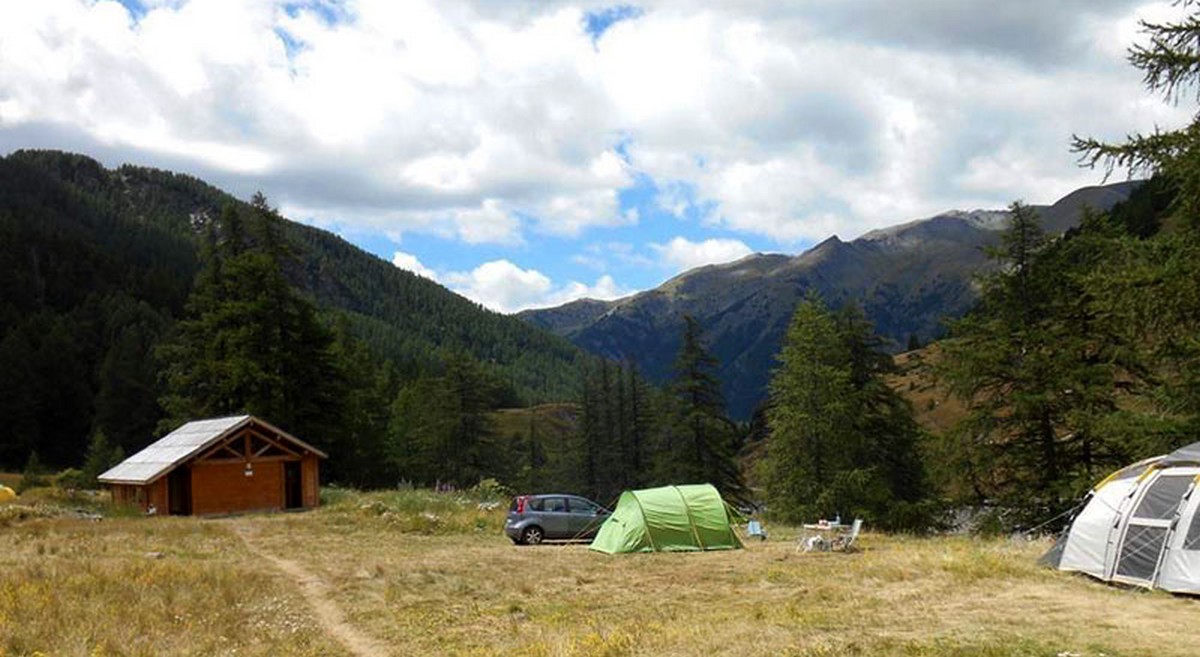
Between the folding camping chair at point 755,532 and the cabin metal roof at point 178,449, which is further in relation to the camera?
the cabin metal roof at point 178,449

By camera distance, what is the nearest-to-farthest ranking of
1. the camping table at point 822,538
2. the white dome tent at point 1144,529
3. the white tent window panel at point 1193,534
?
the white tent window panel at point 1193,534 → the white dome tent at point 1144,529 → the camping table at point 822,538

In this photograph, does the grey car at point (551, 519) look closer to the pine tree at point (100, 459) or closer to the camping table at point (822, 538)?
the camping table at point (822, 538)

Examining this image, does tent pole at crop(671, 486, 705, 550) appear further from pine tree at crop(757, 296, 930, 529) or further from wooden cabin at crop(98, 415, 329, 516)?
wooden cabin at crop(98, 415, 329, 516)

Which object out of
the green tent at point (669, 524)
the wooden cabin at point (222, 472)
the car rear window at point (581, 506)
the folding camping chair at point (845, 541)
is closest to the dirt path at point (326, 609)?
the green tent at point (669, 524)

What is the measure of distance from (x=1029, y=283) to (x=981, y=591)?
14.2 m

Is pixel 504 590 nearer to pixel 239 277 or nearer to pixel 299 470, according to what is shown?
pixel 299 470

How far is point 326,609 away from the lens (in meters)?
15.7

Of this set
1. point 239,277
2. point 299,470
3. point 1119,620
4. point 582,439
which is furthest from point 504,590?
point 582,439

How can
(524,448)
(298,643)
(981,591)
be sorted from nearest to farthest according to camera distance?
(298,643), (981,591), (524,448)

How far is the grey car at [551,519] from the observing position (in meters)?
26.8

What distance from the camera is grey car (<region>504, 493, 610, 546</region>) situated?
87.9 ft

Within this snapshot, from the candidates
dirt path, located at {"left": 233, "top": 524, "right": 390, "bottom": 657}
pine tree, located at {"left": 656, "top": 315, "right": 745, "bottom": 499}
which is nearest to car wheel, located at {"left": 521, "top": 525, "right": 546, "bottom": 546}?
dirt path, located at {"left": 233, "top": 524, "right": 390, "bottom": 657}

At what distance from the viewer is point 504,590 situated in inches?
677

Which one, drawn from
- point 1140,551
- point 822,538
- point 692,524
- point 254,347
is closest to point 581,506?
point 692,524
